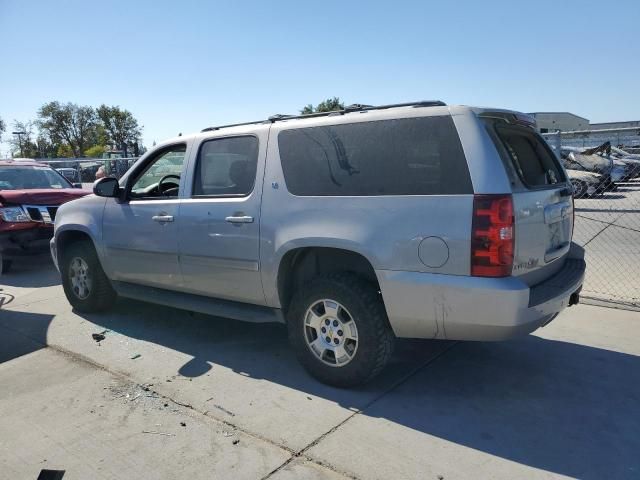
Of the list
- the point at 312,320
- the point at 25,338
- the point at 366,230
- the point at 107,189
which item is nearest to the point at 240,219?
the point at 312,320

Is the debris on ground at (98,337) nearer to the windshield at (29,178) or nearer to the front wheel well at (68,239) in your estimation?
the front wheel well at (68,239)

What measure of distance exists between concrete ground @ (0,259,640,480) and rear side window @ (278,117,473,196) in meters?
1.49

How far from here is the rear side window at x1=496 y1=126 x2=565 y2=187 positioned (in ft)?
11.2

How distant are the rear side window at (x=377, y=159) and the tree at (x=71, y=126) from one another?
76849mm

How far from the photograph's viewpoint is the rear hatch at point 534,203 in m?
3.18

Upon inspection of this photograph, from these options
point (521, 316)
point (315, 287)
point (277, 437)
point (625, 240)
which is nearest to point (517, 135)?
point (521, 316)

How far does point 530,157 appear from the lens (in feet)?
12.5

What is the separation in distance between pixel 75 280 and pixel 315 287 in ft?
11.0

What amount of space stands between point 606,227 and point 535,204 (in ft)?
21.3

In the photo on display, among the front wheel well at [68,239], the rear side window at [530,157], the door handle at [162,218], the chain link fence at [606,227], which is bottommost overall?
the chain link fence at [606,227]

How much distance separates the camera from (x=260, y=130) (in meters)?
4.14

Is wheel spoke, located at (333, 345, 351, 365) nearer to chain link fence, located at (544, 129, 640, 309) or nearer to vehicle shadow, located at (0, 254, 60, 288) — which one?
chain link fence, located at (544, 129, 640, 309)

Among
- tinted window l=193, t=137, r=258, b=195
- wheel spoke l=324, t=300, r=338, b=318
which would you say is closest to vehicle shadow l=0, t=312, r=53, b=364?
tinted window l=193, t=137, r=258, b=195

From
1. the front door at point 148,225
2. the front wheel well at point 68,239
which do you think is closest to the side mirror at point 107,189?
the front door at point 148,225
